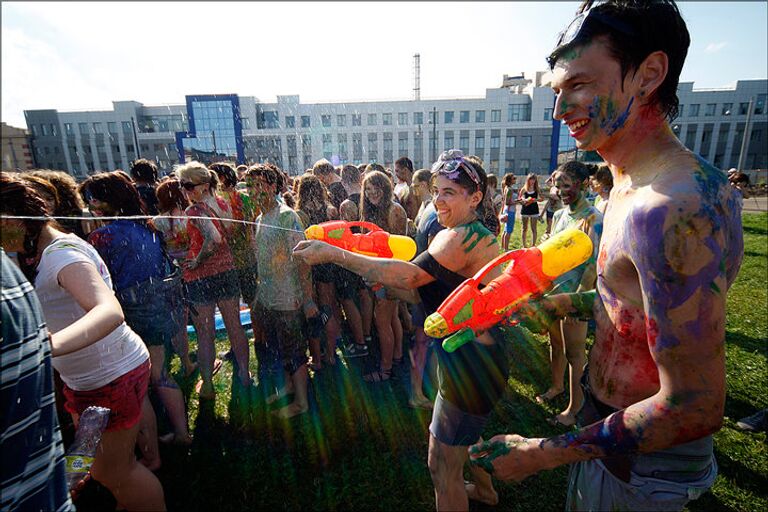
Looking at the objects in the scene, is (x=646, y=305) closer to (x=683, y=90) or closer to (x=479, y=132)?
(x=479, y=132)

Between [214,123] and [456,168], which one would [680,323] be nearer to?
[456,168]

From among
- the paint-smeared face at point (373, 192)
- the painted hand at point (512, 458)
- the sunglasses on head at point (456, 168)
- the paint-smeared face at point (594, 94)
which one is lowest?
the painted hand at point (512, 458)

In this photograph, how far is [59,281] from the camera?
1.68 meters

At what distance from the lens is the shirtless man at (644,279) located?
939mm

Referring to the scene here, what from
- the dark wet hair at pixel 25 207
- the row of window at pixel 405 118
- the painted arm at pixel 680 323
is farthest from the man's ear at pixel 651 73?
the row of window at pixel 405 118

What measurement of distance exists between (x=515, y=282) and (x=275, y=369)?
11.4 ft

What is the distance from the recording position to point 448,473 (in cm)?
206

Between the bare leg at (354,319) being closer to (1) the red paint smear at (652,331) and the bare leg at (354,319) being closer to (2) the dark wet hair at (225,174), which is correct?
(2) the dark wet hair at (225,174)

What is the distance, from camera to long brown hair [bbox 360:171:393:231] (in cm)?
403

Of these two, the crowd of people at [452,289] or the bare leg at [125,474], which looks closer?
the crowd of people at [452,289]

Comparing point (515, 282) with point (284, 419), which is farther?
point (284, 419)

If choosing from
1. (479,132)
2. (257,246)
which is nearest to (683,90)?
(479,132)

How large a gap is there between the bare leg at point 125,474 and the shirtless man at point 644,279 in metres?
2.05

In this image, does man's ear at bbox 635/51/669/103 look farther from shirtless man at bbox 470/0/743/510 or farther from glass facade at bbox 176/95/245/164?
glass facade at bbox 176/95/245/164
